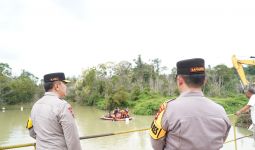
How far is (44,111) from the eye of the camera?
8.89 ft

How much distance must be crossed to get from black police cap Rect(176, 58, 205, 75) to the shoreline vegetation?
1302 inches

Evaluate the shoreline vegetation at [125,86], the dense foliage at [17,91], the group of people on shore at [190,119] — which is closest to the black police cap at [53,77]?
the group of people on shore at [190,119]

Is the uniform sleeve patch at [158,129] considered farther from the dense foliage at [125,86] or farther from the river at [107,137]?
the dense foliage at [125,86]

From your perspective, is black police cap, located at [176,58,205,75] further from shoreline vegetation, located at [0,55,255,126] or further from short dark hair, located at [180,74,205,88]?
shoreline vegetation, located at [0,55,255,126]

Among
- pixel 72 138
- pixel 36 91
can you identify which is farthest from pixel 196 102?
pixel 36 91

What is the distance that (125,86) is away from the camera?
→ 4050 cm

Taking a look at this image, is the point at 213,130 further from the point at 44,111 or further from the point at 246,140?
the point at 246,140

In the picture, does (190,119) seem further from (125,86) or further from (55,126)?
(125,86)

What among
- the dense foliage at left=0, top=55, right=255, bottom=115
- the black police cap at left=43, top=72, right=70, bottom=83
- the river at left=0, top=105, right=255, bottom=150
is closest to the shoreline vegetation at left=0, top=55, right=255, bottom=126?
the dense foliage at left=0, top=55, right=255, bottom=115

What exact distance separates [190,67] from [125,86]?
3850 cm

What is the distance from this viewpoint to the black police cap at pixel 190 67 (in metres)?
2.03

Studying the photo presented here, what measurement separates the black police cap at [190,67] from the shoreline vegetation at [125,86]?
109 ft

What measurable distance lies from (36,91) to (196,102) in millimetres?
43090

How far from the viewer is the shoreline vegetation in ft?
119
